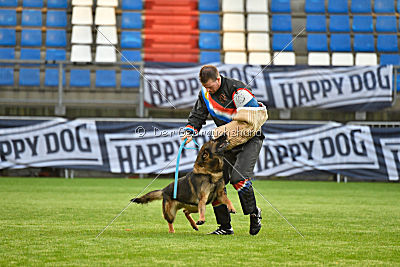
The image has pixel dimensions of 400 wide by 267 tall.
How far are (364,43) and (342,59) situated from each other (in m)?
1.04

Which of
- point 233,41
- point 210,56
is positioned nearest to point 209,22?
point 233,41

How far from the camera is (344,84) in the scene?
1780 cm

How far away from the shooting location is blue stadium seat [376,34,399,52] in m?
19.8

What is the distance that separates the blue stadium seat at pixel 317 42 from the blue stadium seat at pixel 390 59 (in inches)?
67.9

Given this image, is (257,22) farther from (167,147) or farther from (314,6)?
(167,147)

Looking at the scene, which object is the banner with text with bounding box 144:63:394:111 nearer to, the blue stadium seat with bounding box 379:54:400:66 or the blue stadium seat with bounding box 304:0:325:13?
the blue stadium seat with bounding box 379:54:400:66

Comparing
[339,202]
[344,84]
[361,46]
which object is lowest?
[339,202]

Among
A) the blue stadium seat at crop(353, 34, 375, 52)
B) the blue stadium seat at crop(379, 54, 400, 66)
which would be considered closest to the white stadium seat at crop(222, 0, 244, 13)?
the blue stadium seat at crop(353, 34, 375, 52)

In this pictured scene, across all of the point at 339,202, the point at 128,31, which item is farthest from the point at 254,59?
the point at 339,202

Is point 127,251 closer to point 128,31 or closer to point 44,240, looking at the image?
point 44,240

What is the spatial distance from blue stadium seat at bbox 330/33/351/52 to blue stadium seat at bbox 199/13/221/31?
355cm

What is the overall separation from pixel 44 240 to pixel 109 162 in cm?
1081

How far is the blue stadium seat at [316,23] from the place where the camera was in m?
20.3

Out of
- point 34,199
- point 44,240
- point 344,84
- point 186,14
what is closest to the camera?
point 44,240
